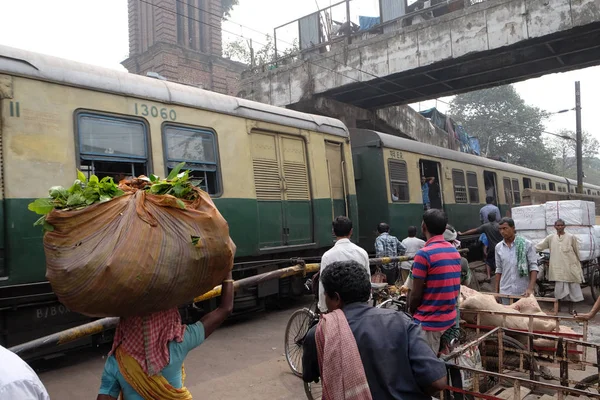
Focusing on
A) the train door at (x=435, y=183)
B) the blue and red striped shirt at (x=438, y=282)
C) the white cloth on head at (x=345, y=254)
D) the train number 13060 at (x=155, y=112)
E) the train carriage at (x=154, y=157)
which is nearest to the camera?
the blue and red striped shirt at (x=438, y=282)

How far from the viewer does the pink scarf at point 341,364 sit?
1.58 meters

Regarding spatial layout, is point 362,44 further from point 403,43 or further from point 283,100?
point 283,100

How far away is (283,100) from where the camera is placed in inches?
547

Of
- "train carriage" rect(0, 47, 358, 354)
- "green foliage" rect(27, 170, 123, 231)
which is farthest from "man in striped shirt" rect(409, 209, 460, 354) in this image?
"train carriage" rect(0, 47, 358, 354)

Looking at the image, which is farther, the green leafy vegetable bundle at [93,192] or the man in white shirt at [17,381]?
the green leafy vegetable bundle at [93,192]

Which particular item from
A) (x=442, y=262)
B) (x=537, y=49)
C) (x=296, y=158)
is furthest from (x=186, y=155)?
(x=537, y=49)

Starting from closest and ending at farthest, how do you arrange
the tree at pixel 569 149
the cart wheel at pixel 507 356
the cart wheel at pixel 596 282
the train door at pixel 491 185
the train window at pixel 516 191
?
the cart wheel at pixel 507 356 → the cart wheel at pixel 596 282 → the train door at pixel 491 185 → the train window at pixel 516 191 → the tree at pixel 569 149

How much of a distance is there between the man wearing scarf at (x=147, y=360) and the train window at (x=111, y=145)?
337 cm

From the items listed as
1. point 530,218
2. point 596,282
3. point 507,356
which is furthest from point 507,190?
point 507,356

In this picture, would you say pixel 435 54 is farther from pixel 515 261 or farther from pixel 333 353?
pixel 333 353

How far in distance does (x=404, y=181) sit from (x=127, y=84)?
21.2ft

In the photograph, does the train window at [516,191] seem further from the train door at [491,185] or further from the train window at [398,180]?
the train window at [398,180]

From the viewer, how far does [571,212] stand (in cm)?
762

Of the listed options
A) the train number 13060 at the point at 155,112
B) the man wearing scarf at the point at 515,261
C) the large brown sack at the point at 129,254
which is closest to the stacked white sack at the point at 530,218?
the man wearing scarf at the point at 515,261
